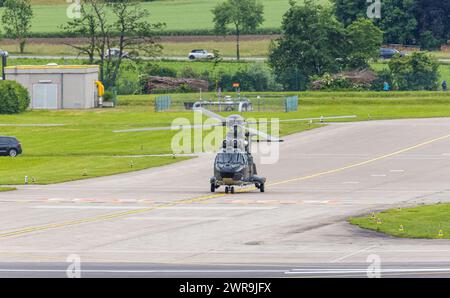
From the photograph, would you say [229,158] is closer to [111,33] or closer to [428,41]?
[111,33]

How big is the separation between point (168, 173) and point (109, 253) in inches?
1488

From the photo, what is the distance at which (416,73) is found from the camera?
155 meters

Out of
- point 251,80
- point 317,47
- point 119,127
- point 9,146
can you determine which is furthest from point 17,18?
point 9,146

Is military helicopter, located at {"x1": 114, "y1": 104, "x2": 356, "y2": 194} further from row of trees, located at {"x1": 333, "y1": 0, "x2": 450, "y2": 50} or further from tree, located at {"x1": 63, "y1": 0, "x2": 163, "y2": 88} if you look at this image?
row of trees, located at {"x1": 333, "y1": 0, "x2": 450, "y2": 50}

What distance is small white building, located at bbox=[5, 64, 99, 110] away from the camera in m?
140

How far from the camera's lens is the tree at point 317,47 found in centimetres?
16175

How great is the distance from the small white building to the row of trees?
2138 inches

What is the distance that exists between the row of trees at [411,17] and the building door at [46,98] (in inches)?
2226

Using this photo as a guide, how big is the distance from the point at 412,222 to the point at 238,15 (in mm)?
141020

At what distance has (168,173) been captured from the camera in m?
86.4

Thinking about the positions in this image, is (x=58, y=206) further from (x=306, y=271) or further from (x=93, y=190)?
(x=306, y=271)

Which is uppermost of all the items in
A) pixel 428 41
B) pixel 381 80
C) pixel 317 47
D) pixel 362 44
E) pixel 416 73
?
pixel 428 41

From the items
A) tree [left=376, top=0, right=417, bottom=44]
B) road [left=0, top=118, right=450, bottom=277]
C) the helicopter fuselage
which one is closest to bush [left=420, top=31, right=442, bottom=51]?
tree [left=376, top=0, right=417, bottom=44]

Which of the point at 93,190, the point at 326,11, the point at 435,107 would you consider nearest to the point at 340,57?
the point at 326,11
